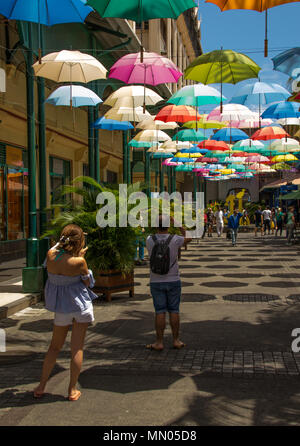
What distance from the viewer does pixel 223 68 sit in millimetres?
12938

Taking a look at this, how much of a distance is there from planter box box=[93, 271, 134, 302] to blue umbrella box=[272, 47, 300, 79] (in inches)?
232

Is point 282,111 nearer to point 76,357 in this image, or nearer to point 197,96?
point 197,96

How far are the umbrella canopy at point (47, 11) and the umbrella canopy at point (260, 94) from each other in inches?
332

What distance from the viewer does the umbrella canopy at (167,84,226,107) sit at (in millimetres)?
15594

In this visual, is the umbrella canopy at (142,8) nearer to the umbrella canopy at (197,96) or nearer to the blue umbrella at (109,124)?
the umbrella canopy at (197,96)

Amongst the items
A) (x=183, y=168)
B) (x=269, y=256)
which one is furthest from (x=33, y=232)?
(x=183, y=168)

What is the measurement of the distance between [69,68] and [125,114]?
4.51 metres

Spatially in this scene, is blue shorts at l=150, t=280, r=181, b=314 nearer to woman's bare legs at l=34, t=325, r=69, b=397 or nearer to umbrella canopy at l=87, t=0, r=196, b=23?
woman's bare legs at l=34, t=325, r=69, b=397

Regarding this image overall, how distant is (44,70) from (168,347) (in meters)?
8.21

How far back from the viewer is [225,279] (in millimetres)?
14031

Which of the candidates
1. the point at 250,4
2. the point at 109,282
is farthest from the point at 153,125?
the point at 250,4

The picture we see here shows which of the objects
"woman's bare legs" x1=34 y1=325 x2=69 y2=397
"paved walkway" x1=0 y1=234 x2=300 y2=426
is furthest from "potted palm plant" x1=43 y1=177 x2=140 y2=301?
"woman's bare legs" x1=34 y1=325 x2=69 y2=397

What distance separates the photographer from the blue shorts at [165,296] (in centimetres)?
697
